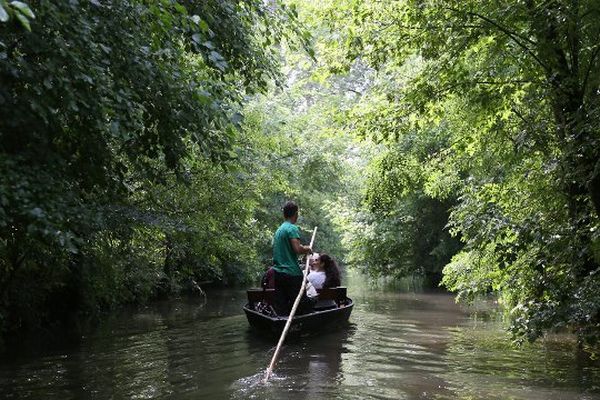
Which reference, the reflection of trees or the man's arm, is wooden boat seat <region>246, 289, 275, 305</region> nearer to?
the man's arm

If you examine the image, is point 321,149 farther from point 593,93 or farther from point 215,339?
point 593,93

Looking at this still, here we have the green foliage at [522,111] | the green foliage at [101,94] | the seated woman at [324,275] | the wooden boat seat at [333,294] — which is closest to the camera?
the green foliage at [101,94]

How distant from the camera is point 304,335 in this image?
341 inches

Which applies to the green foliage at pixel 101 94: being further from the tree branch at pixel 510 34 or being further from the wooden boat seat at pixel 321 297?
the wooden boat seat at pixel 321 297

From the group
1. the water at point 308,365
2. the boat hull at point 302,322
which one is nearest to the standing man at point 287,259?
the boat hull at point 302,322

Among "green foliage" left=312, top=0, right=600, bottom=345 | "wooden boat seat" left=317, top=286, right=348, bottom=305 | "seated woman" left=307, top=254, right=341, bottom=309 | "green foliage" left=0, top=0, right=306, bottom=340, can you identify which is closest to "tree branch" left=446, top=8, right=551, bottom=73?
"green foliage" left=312, top=0, right=600, bottom=345

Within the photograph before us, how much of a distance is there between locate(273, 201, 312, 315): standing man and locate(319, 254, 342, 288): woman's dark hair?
2377mm

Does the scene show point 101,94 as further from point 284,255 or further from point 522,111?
point 522,111

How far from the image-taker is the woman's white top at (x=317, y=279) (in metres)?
10.8

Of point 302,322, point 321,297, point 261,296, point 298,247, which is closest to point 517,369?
point 302,322

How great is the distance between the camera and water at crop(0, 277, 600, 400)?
564 cm

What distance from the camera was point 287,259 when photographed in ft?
27.1

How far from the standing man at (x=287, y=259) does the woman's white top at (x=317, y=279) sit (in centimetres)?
218

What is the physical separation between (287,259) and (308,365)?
5.69 ft
